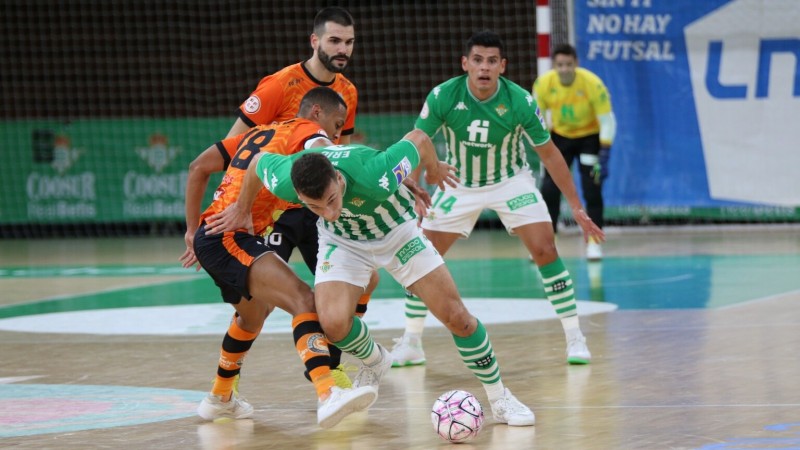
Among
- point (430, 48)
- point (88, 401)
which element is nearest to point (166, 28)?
point (430, 48)

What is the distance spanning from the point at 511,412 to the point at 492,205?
237 cm

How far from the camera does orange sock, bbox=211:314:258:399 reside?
20.4 ft

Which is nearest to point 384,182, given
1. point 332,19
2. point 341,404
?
point 341,404

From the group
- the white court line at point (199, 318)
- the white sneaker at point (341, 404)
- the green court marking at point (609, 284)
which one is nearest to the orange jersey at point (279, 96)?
the white sneaker at point (341, 404)

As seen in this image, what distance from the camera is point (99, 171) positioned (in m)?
19.3

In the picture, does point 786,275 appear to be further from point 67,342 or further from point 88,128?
point 88,128

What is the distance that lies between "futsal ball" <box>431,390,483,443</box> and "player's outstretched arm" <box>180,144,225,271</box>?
1.61m

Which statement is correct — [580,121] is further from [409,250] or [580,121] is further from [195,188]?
[409,250]

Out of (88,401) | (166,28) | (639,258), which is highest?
(166,28)

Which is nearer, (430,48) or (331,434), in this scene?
(331,434)

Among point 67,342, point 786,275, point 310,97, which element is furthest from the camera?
point 786,275

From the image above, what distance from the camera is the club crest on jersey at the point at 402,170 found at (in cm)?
571

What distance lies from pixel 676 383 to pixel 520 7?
14812 millimetres

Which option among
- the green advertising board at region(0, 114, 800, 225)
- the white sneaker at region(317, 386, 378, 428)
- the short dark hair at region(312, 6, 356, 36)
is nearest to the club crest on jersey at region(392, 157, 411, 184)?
the white sneaker at region(317, 386, 378, 428)
